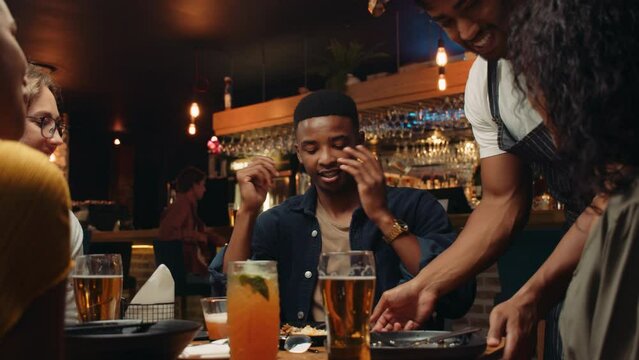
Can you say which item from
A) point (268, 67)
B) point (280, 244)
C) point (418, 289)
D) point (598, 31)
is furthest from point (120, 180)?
point (598, 31)

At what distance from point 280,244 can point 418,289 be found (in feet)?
3.11

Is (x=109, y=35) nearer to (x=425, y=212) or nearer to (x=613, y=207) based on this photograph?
(x=425, y=212)

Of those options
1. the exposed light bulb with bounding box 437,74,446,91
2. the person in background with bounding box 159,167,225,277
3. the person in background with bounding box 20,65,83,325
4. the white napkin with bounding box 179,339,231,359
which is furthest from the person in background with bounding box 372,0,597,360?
the person in background with bounding box 159,167,225,277

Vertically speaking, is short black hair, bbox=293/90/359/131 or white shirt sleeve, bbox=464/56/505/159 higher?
short black hair, bbox=293/90/359/131

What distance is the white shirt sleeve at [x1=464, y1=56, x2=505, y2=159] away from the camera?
2.15 metres

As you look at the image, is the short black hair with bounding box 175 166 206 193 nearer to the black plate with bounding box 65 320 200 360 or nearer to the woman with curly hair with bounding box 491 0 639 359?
the black plate with bounding box 65 320 200 360

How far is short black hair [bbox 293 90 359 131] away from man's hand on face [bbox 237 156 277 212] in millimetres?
228

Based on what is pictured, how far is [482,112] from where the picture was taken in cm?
220

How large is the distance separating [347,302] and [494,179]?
110cm

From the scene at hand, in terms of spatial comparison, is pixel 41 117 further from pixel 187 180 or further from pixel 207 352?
pixel 187 180

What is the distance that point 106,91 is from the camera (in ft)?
33.5

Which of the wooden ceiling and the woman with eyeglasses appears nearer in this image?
the woman with eyeglasses

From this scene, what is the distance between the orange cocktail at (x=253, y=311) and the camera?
1.23m

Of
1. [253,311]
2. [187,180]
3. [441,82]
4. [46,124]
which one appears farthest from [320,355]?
[187,180]
